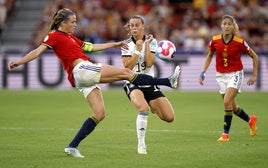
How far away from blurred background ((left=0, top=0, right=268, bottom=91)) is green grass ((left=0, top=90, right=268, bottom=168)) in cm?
356

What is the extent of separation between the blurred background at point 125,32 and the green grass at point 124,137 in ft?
11.7

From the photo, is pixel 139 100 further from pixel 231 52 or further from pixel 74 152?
pixel 231 52

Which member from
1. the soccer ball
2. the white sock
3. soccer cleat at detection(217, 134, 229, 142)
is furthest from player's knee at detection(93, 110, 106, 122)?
soccer cleat at detection(217, 134, 229, 142)

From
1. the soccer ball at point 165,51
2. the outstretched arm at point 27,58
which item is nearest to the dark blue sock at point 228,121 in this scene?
the soccer ball at point 165,51

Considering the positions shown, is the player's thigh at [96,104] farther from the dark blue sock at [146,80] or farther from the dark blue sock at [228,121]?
the dark blue sock at [228,121]

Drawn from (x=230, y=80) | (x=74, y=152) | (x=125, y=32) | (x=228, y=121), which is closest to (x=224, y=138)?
(x=228, y=121)

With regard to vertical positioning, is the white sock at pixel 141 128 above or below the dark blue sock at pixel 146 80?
below

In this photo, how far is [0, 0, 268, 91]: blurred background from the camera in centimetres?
2625

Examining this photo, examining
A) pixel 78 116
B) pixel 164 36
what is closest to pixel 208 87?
pixel 164 36

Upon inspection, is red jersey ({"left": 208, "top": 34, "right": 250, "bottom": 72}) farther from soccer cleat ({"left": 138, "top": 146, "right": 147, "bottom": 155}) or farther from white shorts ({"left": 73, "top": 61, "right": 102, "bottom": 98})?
white shorts ({"left": 73, "top": 61, "right": 102, "bottom": 98})

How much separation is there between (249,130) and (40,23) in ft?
59.7

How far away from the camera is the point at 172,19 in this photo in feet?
97.7

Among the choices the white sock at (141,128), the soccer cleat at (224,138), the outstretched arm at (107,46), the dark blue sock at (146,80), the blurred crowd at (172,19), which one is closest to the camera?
the dark blue sock at (146,80)

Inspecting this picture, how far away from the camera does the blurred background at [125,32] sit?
86.1 feet
